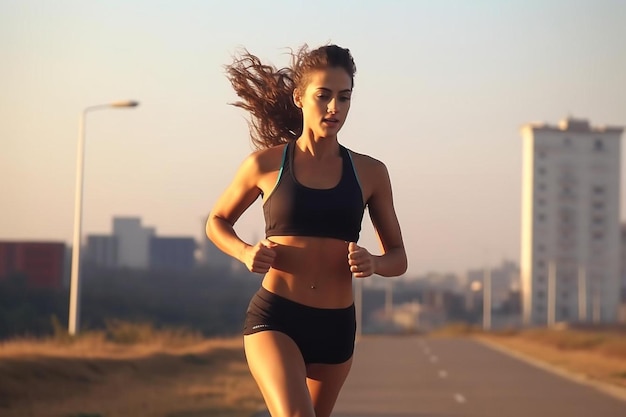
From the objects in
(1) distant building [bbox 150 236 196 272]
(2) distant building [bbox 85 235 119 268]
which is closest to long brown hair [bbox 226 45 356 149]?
(2) distant building [bbox 85 235 119 268]

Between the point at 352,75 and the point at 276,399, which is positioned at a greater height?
the point at 352,75

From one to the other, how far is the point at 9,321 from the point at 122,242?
251 feet

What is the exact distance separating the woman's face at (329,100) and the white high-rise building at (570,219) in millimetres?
141660

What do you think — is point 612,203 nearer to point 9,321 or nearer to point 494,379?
point 9,321

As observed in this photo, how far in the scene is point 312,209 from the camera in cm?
588

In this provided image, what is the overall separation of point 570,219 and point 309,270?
15221 centimetres

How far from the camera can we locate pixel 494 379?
2958cm

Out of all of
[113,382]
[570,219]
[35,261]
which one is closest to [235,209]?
[113,382]

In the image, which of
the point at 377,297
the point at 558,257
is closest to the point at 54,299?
the point at 558,257

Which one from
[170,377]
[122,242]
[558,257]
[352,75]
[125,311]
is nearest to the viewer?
[352,75]

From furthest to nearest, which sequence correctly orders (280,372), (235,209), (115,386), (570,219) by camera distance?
(570,219), (115,386), (235,209), (280,372)

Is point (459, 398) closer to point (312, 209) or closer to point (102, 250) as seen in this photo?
point (312, 209)

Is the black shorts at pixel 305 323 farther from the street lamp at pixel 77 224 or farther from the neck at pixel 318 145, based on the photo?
the street lamp at pixel 77 224

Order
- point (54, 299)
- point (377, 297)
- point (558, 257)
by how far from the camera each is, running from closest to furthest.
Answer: point (54, 299)
point (558, 257)
point (377, 297)
